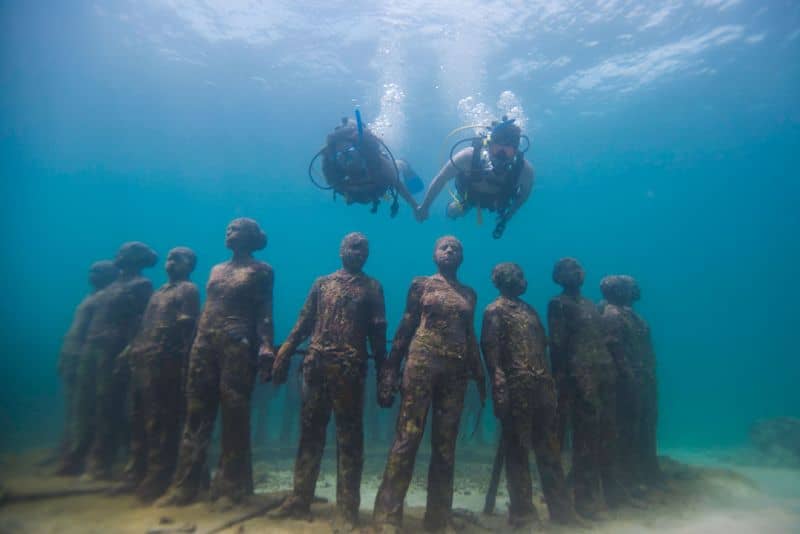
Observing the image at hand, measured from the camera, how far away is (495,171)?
26.0 ft

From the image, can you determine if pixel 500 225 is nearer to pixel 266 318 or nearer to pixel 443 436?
pixel 443 436

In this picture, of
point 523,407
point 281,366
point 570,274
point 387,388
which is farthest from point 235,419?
point 570,274

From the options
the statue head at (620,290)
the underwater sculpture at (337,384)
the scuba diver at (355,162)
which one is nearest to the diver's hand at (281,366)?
the underwater sculpture at (337,384)

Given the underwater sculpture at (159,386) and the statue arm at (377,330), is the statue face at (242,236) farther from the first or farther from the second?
the statue arm at (377,330)

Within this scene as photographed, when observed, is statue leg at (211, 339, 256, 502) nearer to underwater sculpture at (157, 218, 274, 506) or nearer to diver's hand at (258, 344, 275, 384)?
underwater sculpture at (157, 218, 274, 506)

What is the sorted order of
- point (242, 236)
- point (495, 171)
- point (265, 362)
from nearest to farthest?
point (265, 362)
point (242, 236)
point (495, 171)

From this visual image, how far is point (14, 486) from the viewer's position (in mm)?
5871

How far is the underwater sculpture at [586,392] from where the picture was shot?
654 cm

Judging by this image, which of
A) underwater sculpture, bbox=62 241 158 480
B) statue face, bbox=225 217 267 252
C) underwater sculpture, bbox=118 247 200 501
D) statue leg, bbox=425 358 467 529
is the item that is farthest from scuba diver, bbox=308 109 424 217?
underwater sculpture, bbox=62 241 158 480

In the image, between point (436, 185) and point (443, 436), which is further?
point (436, 185)

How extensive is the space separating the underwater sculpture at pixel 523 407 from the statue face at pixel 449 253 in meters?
0.99

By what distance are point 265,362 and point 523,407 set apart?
407 cm

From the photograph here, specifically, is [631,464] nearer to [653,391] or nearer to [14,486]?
[653,391]

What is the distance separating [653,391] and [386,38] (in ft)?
83.2
